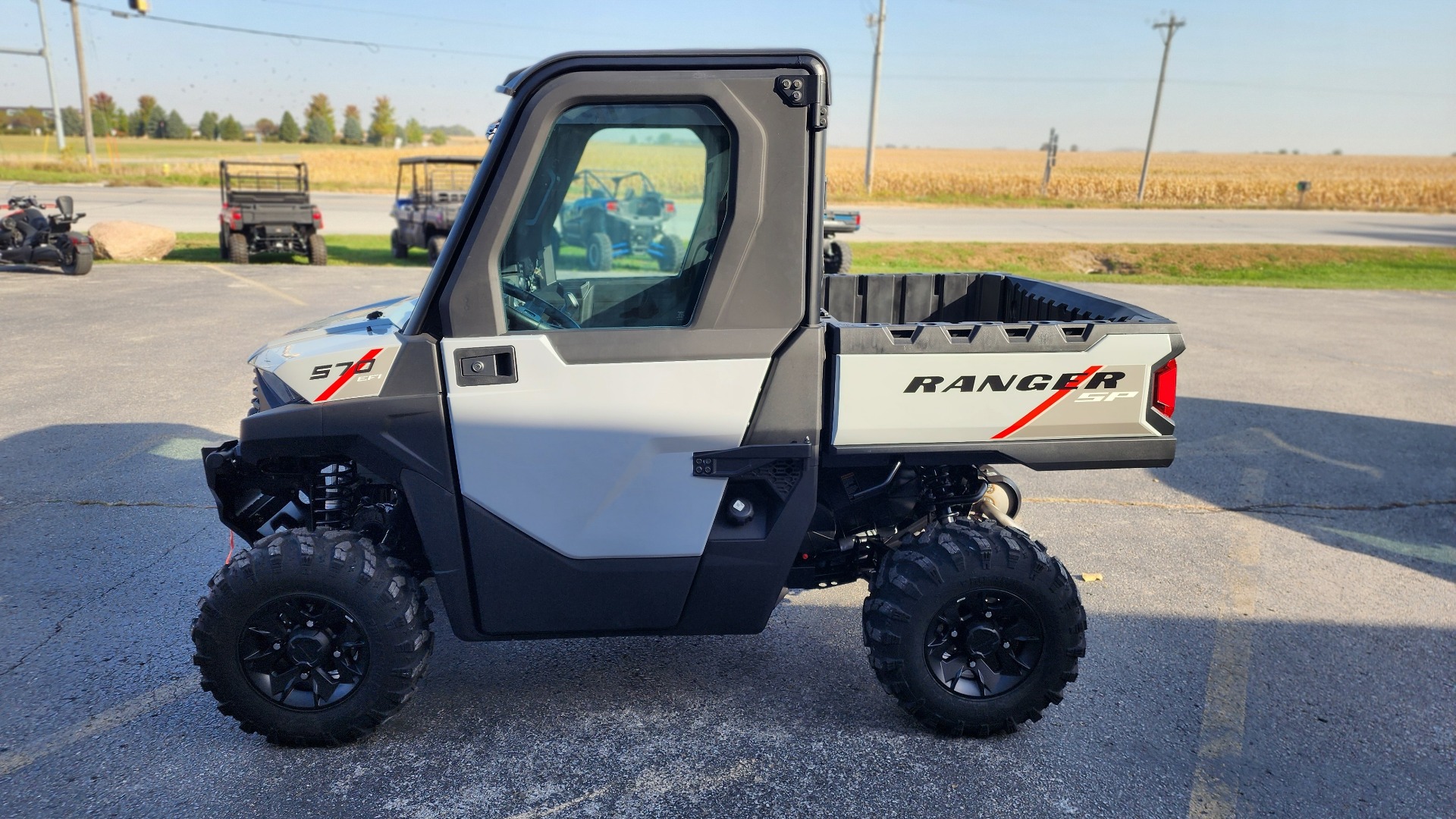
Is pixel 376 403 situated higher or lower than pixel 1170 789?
higher

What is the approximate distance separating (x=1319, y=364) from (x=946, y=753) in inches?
358

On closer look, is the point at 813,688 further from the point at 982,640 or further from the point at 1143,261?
the point at 1143,261

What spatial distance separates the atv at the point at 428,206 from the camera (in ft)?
54.4

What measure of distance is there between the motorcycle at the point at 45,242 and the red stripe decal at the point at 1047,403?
15.1 m

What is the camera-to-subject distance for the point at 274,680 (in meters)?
3.25

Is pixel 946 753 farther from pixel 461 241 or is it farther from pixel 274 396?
pixel 274 396

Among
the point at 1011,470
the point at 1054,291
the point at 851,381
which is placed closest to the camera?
the point at 851,381

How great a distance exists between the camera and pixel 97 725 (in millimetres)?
3389

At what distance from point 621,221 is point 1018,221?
2940 cm

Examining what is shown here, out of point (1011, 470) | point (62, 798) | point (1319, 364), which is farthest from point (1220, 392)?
point (62, 798)

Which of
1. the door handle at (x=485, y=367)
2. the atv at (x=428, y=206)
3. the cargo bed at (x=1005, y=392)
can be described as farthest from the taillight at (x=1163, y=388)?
the atv at (x=428, y=206)

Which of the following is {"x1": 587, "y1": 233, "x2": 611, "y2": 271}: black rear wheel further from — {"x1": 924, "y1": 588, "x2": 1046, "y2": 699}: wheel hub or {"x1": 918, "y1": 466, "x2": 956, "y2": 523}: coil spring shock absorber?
{"x1": 924, "y1": 588, "x2": 1046, "y2": 699}: wheel hub

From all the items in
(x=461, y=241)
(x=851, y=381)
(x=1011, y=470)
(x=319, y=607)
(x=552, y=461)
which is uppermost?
(x=461, y=241)

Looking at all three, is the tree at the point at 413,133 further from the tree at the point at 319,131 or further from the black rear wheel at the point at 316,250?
the black rear wheel at the point at 316,250
